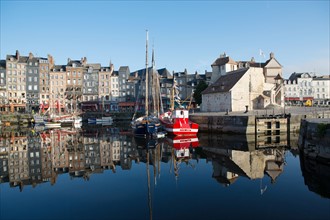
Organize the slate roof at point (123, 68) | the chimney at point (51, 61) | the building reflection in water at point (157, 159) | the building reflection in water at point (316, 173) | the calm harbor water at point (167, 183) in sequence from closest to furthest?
the calm harbor water at point (167, 183) < the building reflection in water at point (316, 173) < the building reflection in water at point (157, 159) < the chimney at point (51, 61) < the slate roof at point (123, 68)

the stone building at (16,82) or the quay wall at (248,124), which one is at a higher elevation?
the stone building at (16,82)

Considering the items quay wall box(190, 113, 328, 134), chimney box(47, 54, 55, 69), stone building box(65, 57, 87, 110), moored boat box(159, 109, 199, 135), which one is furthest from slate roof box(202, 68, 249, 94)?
chimney box(47, 54, 55, 69)

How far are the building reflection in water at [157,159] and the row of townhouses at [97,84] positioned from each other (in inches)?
902

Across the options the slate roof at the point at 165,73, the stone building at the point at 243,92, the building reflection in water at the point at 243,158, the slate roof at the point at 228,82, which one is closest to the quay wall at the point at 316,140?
the building reflection in water at the point at 243,158

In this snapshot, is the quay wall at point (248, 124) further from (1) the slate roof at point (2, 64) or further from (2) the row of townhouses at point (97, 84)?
(1) the slate roof at point (2, 64)

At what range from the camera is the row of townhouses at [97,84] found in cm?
5781

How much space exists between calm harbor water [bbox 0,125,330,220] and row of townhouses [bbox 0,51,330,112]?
28.3 m

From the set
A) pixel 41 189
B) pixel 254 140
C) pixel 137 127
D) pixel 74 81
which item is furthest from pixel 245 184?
pixel 74 81

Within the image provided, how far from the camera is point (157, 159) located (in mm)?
22625

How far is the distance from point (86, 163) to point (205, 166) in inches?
362

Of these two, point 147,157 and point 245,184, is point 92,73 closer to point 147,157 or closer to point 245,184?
point 147,157

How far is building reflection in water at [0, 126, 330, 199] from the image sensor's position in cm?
1751

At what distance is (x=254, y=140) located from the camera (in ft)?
102

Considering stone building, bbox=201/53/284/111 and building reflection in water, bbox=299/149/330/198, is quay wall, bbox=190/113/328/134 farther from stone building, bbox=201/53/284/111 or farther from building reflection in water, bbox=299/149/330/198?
building reflection in water, bbox=299/149/330/198
